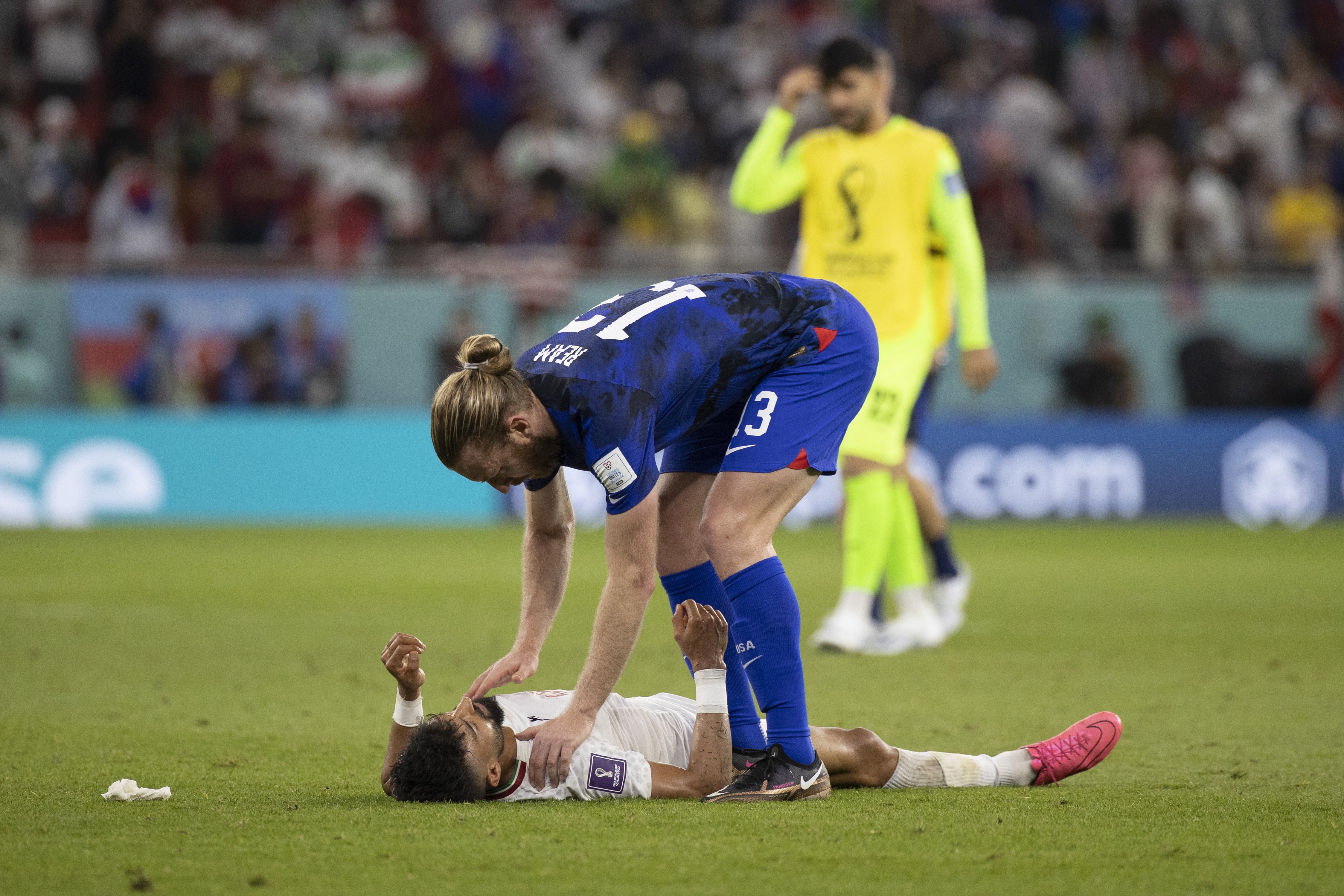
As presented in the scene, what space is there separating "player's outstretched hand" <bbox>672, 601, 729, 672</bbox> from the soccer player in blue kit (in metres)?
0.12

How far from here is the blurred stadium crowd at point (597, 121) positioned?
1628cm

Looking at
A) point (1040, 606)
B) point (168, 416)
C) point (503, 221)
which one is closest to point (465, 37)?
point (503, 221)

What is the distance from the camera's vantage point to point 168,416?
1496cm

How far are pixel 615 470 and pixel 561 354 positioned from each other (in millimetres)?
363

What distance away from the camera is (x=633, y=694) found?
21.0ft

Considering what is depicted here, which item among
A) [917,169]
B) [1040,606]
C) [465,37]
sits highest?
[465,37]

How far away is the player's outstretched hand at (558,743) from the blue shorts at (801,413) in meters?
0.84

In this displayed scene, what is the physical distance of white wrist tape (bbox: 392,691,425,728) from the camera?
4.41m

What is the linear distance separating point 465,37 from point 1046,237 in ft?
22.7

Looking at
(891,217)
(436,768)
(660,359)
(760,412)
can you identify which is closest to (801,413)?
(760,412)

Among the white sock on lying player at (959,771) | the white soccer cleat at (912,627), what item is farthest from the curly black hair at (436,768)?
the white soccer cleat at (912,627)

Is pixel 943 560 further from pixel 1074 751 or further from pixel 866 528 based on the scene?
pixel 1074 751

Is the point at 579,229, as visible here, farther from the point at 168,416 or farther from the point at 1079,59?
the point at 1079,59

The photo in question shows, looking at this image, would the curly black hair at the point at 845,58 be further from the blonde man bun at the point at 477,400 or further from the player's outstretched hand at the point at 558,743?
the player's outstretched hand at the point at 558,743
